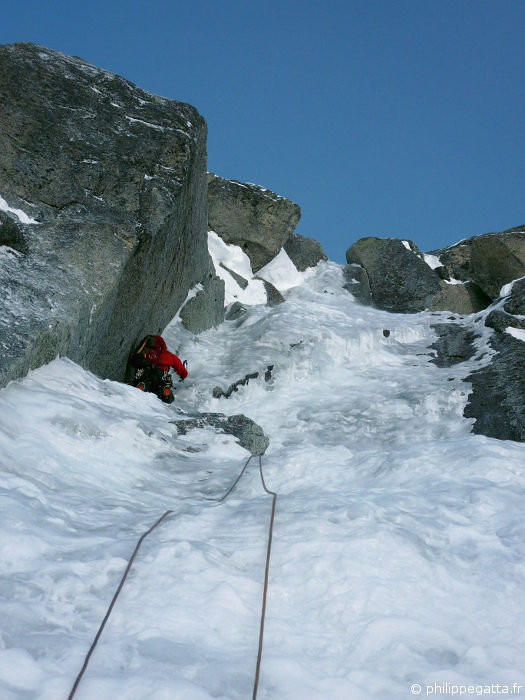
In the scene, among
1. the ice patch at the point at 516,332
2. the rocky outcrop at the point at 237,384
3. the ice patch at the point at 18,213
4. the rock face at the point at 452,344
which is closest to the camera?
the ice patch at the point at 18,213

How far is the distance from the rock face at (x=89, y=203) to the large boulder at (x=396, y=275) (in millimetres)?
11477

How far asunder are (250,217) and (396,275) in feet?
19.8

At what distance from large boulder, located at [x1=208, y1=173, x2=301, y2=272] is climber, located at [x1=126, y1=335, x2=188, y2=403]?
11.5m

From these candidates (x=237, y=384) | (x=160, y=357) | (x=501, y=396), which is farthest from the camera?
(x=237, y=384)

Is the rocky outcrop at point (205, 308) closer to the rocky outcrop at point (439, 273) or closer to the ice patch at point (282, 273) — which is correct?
the ice patch at point (282, 273)

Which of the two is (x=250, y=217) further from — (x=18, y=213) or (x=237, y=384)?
(x=18, y=213)

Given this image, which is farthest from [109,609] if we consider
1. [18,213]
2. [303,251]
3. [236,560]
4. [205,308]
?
[303,251]

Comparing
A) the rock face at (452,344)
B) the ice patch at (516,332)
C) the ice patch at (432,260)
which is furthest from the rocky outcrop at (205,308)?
the ice patch at (432,260)

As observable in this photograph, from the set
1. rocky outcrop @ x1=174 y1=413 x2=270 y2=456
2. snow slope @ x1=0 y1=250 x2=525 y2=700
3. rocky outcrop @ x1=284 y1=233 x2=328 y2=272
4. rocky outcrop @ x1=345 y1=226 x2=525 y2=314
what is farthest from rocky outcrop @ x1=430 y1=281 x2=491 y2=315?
snow slope @ x1=0 y1=250 x2=525 y2=700

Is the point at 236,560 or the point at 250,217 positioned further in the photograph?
the point at 250,217

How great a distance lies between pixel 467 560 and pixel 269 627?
1.71 meters

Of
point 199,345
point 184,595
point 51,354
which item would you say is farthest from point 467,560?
A: point 199,345

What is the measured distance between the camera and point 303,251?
84.2 feet

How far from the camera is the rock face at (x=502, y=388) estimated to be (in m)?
11.0
